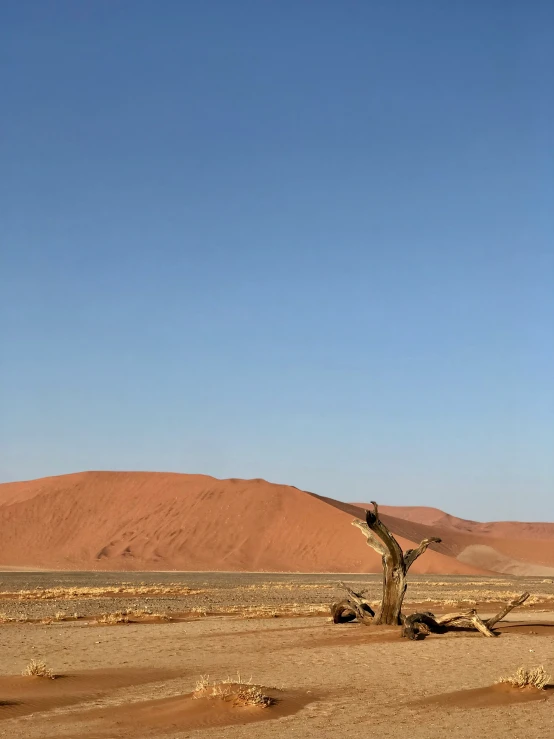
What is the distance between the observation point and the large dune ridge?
8806 centimetres

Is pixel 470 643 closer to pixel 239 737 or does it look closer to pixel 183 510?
pixel 239 737

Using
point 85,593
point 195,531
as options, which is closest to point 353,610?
point 85,593

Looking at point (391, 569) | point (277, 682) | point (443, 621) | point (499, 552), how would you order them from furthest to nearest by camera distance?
1. point (499, 552)
2. point (391, 569)
3. point (443, 621)
4. point (277, 682)

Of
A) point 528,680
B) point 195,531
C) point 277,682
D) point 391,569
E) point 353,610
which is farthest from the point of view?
point 195,531

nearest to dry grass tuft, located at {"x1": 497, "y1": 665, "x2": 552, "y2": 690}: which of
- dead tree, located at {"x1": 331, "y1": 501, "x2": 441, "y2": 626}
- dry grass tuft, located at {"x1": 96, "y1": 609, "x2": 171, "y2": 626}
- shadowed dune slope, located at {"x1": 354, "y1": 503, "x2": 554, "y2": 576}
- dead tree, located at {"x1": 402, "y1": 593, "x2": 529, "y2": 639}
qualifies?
dead tree, located at {"x1": 402, "y1": 593, "x2": 529, "y2": 639}

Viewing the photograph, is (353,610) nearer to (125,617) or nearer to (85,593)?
(125,617)

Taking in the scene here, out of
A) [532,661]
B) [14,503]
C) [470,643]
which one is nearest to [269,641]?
[470,643]

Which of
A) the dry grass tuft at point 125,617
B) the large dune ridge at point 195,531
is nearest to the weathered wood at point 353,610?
the dry grass tuft at point 125,617

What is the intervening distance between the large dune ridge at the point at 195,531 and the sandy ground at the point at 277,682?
65155 mm

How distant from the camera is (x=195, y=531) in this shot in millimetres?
96500

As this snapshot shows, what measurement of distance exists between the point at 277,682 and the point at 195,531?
3359 inches

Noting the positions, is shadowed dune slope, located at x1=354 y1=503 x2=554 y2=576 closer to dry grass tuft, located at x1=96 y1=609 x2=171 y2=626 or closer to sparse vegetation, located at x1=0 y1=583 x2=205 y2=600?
sparse vegetation, located at x1=0 y1=583 x2=205 y2=600

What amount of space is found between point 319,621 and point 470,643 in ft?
21.2

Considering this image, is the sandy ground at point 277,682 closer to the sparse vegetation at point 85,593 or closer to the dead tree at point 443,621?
the dead tree at point 443,621
